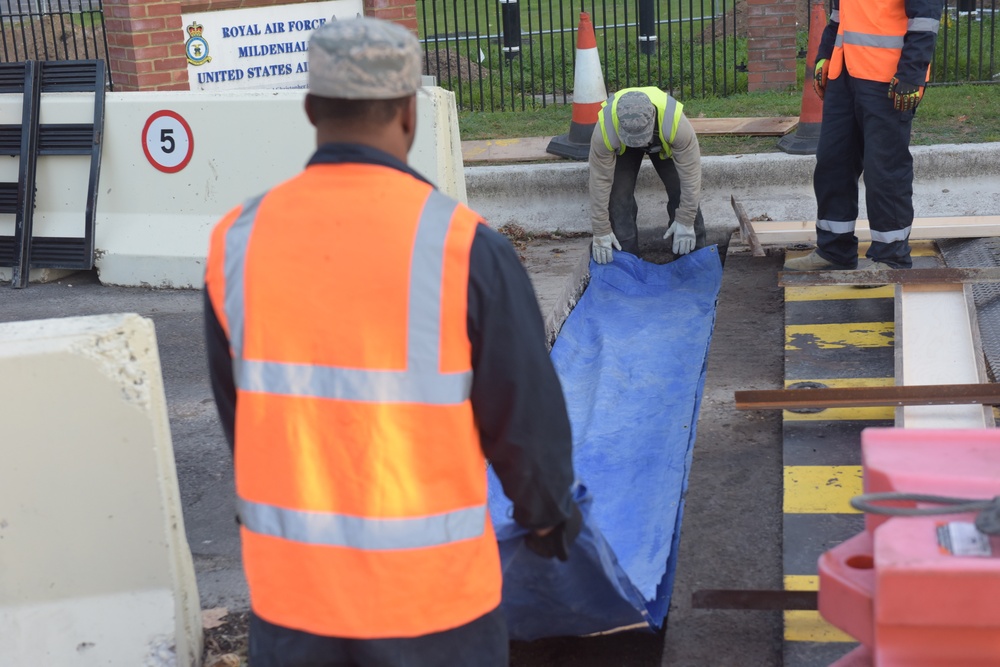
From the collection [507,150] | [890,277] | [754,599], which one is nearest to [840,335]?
[890,277]

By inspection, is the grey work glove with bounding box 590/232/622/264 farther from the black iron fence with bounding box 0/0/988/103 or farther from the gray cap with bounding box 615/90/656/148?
the black iron fence with bounding box 0/0/988/103

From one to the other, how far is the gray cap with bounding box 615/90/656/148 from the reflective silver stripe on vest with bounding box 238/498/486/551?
4.78 metres

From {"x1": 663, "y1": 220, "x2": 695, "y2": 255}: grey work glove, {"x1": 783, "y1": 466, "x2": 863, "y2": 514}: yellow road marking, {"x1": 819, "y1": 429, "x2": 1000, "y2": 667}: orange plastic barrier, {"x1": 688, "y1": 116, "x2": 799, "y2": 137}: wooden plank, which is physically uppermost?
{"x1": 688, "y1": 116, "x2": 799, "y2": 137}: wooden plank

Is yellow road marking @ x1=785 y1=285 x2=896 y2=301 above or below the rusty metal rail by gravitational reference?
below

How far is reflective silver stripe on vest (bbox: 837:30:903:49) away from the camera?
5.66 metres

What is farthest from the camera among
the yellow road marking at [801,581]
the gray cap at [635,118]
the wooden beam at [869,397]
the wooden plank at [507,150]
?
the wooden plank at [507,150]

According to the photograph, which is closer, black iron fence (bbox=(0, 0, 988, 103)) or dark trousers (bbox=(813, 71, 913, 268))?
dark trousers (bbox=(813, 71, 913, 268))

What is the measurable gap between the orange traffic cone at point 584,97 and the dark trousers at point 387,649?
622cm

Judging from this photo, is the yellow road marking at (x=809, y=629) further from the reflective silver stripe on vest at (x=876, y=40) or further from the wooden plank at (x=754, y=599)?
the reflective silver stripe on vest at (x=876, y=40)

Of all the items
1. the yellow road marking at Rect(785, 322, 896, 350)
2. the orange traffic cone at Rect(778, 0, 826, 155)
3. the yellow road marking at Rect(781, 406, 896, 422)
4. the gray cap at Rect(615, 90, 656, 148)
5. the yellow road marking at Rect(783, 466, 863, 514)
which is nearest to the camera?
the yellow road marking at Rect(783, 466, 863, 514)

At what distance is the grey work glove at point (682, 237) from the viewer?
696 centimetres

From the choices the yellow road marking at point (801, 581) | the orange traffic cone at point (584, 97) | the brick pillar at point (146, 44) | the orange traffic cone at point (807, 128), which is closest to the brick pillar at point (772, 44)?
the orange traffic cone at point (807, 128)

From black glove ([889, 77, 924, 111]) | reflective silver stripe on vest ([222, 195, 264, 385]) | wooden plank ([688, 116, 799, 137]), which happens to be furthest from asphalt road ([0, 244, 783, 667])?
reflective silver stripe on vest ([222, 195, 264, 385])

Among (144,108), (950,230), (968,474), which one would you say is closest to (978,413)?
(968,474)
